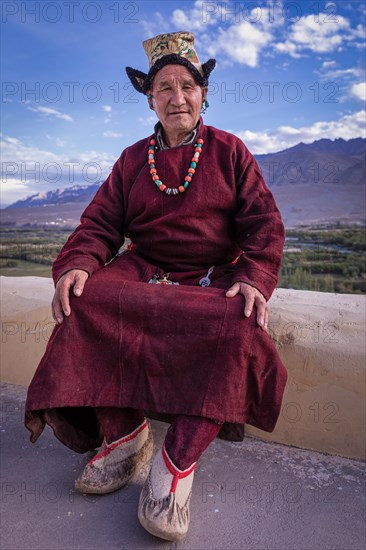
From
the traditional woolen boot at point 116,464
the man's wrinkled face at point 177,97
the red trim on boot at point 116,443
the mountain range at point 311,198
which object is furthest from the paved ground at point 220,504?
the mountain range at point 311,198

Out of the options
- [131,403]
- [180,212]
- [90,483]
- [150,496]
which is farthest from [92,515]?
[180,212]

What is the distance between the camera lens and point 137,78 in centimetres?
236

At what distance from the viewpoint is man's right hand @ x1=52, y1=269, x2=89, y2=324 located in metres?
1.77

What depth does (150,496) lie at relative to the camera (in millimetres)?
1529

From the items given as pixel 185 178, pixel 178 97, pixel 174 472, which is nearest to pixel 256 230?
pixel 185 178

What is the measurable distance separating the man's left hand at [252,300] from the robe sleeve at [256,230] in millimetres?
34

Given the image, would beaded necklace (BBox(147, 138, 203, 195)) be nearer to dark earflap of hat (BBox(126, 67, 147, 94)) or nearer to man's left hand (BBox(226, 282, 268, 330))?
dark earflap of hat (BBox(126, 67, 147, 94))

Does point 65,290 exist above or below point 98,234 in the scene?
below

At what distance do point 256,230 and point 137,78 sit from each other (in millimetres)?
988

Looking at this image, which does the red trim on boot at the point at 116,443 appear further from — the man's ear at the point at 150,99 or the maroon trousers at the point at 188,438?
the man's ear at the point at 150,99

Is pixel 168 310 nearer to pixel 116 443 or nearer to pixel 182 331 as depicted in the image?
pixel 182 331

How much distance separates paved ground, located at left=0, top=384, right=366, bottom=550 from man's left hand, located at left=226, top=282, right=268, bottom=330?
23.5 inches

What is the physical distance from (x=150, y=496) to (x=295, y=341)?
0.87 m

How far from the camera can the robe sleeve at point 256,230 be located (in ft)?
5.98
